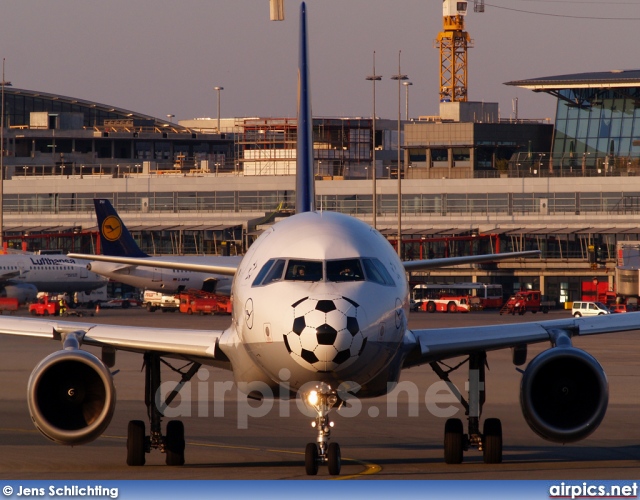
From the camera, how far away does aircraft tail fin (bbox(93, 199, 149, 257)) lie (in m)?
95.4

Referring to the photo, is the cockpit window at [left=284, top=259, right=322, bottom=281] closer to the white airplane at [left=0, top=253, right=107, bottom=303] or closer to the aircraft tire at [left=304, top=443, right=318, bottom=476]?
the aircraft tire at [left=304, top=443, right=318, bottom=476]

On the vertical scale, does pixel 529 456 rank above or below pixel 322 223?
below

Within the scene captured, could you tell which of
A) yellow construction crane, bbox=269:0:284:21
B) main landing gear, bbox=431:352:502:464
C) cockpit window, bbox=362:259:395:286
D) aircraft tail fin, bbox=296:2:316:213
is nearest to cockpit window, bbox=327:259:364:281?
cockpit window, bbox=362:259:395:286

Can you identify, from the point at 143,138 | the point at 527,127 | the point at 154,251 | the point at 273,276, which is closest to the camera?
the point at 273,276

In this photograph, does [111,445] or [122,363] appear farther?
[122,363]

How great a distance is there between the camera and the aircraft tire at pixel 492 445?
756 inches

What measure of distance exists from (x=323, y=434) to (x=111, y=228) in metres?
81.4

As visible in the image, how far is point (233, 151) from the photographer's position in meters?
178

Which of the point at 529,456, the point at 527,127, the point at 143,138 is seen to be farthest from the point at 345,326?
the point at 143,138

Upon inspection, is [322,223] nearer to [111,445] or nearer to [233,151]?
[111,445]

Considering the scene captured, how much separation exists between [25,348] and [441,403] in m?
26.9

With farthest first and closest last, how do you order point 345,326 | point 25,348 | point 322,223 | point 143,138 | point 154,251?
point 143,138
point 154,251
point 25,348
point 322,223
point 345,326

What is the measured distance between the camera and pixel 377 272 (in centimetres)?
1639

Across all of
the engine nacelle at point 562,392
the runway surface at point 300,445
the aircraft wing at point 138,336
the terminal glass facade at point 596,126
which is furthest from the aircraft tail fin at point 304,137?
the terminal glass facade at point 596,126
